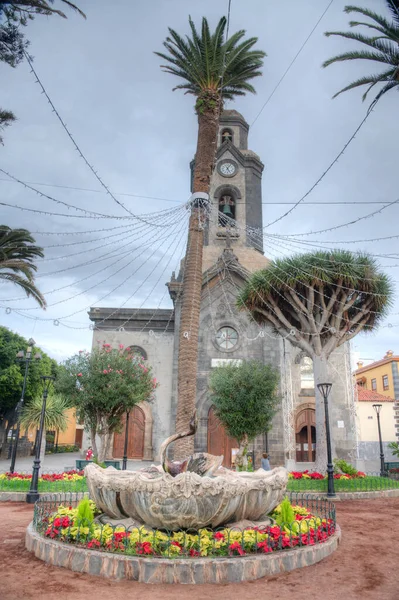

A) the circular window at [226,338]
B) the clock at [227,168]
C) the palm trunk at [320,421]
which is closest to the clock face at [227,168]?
the clock at [227,168]

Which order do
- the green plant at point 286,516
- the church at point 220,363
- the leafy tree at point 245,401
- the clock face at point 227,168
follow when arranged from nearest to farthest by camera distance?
the green plant at point 286,516
the leafy tree at point 245,401
the church at point 220,363
the clock face at point 227,168

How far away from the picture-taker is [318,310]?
19422 mm

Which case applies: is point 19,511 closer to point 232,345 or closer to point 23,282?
point 23,282

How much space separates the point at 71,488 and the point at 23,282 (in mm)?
9518

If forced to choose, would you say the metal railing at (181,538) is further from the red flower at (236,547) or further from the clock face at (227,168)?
the clock face at (227,168)

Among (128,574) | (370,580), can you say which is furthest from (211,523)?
(370,580)

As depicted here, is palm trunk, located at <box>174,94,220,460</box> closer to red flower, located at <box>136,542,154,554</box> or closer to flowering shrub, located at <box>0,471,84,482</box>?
red flower, located at <box>136,542,154,554</box>

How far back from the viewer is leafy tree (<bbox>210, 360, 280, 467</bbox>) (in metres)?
19.6

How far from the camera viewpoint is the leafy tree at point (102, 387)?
59.5 ft

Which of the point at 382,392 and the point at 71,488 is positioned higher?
the point at 382,392

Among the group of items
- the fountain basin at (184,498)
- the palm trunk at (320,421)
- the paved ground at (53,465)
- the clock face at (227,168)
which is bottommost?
the paved ground at (53,465)

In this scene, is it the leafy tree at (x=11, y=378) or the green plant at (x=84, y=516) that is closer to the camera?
the green plant at (x=84, y=516)

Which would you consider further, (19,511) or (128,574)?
(19,511)

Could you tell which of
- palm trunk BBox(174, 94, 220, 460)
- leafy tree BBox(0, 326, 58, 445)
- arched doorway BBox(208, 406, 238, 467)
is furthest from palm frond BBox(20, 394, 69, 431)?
palm trunk BBox(174, 94, 220, 460)
